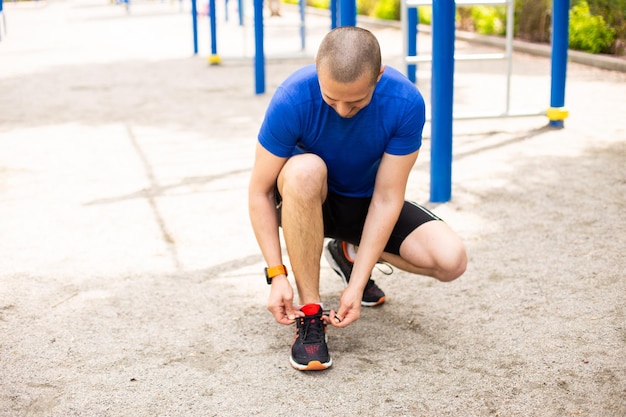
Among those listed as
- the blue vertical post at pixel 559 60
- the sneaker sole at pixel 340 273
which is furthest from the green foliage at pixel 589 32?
the sneaker sole at pixel 340 273

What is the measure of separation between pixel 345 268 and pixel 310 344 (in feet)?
1.93

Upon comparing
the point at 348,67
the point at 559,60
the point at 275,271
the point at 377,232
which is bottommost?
the point at 275,271

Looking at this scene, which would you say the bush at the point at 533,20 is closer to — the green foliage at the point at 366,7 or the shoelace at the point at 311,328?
the green foliage at the point at 366,7

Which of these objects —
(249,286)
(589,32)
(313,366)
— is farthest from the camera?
(589,32)

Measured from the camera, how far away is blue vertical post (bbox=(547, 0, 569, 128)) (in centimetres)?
512

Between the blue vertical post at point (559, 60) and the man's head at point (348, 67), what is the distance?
132 inches

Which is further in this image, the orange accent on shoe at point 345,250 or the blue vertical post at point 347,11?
the blue vertical post at point 347,11

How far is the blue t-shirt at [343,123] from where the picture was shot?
2338 millimetres

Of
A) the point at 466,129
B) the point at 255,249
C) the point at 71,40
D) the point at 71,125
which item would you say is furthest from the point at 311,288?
the point at 71,40

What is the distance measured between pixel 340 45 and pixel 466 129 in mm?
3807

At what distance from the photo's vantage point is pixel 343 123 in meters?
2.37

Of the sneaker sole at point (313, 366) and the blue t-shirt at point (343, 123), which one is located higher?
the blue t-shirt at point (343, 123)

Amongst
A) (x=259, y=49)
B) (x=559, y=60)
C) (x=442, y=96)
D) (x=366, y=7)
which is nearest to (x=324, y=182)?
(x=442, y=96)

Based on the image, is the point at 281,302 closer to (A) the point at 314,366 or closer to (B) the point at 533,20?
(A) the point at 314,366
